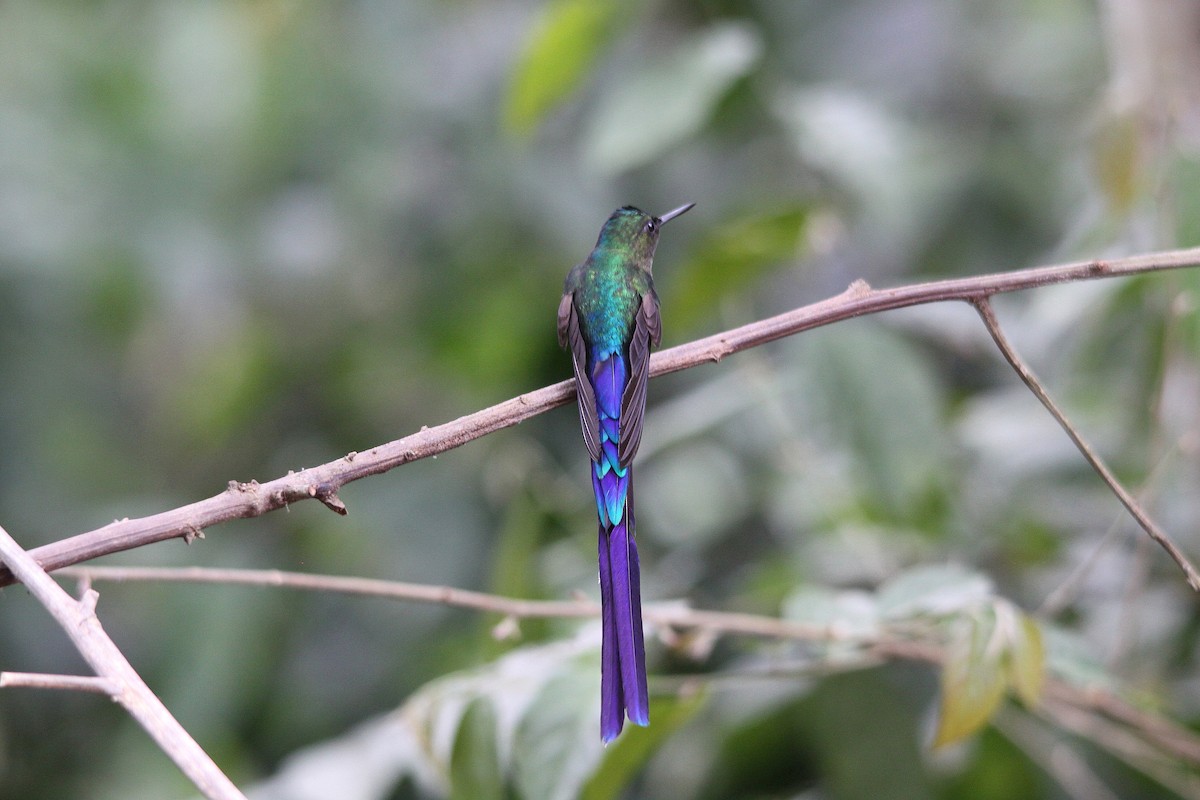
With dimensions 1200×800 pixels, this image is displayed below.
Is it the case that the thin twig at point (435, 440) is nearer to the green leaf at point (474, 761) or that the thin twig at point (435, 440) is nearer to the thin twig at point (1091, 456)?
the thin twig at point (1091, 456)

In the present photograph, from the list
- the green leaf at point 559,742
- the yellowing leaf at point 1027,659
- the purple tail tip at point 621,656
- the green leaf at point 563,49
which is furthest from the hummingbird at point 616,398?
the yellowing leaf at point 1027,659

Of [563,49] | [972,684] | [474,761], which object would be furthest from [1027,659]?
[563,49]

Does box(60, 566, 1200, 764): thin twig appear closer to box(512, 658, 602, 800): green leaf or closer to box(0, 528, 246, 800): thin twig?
box(512, 658, 602, 800): green leaf

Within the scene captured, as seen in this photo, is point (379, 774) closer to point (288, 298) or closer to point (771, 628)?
point (771, 628)

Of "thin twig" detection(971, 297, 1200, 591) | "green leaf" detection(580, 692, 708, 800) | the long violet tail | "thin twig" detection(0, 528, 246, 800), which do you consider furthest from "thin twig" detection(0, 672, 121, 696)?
"thin twig" detection(971, 297, 1200, 591)

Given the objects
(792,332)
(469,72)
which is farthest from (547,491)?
(469,72)

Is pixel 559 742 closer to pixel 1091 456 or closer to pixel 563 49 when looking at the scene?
pixel 1091 456
